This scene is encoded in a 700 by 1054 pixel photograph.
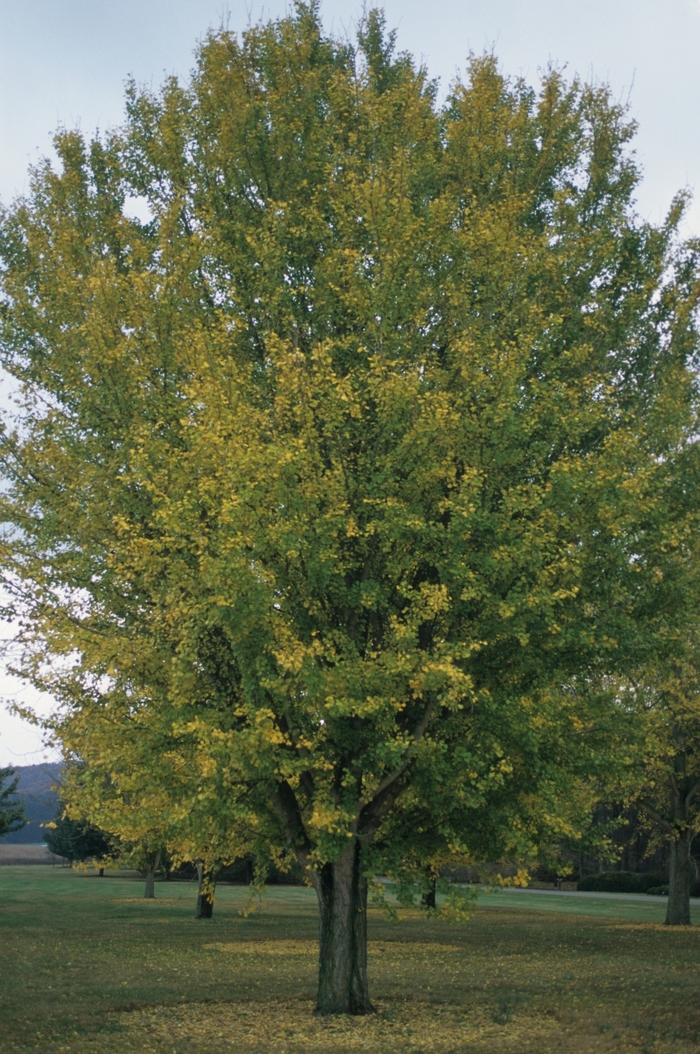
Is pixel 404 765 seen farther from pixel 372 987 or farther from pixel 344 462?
pixel 372 987

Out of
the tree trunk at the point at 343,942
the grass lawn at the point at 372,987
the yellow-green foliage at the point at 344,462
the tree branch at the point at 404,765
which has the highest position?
the yellow-green foliage at the point at 344,462

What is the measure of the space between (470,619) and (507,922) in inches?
1043

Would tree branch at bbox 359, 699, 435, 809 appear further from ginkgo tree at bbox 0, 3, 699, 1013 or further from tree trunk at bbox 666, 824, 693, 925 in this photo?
tree trunk at bbox 666, 824, 693, 925

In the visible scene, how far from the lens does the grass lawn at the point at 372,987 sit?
38.5ft

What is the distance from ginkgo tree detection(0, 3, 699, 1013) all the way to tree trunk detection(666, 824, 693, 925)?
21.9 meters

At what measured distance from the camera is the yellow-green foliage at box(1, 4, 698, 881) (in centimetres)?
1073

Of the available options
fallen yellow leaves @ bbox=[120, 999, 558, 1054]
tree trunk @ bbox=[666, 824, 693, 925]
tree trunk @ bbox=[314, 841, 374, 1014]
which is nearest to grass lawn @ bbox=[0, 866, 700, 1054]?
fallen yellow leaves @ bbox=[120, 999, 558, 1054]

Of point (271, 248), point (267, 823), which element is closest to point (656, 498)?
point (271, 248)

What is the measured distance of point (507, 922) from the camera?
34594 millimetres

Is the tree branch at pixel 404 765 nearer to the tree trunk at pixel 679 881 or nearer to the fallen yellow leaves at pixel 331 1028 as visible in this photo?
the fallen yellow leaves at pixel 331 1028

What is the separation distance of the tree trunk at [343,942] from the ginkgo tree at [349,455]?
41mm

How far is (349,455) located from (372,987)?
31.6 ft

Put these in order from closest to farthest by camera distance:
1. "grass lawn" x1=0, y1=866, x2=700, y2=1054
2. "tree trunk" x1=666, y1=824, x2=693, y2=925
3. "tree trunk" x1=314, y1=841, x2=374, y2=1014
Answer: "grass lawn" x1=0, y1=866, x2=700, y2=1054 → "tree trunk" x1=314, y1=841, x2=374, y2=1014 → "tree trunk" x1=666, y1=824, x2=693, y2=925

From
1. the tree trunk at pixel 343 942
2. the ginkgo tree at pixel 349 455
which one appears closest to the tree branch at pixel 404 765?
the ginkgo tree at pixel 349 455
